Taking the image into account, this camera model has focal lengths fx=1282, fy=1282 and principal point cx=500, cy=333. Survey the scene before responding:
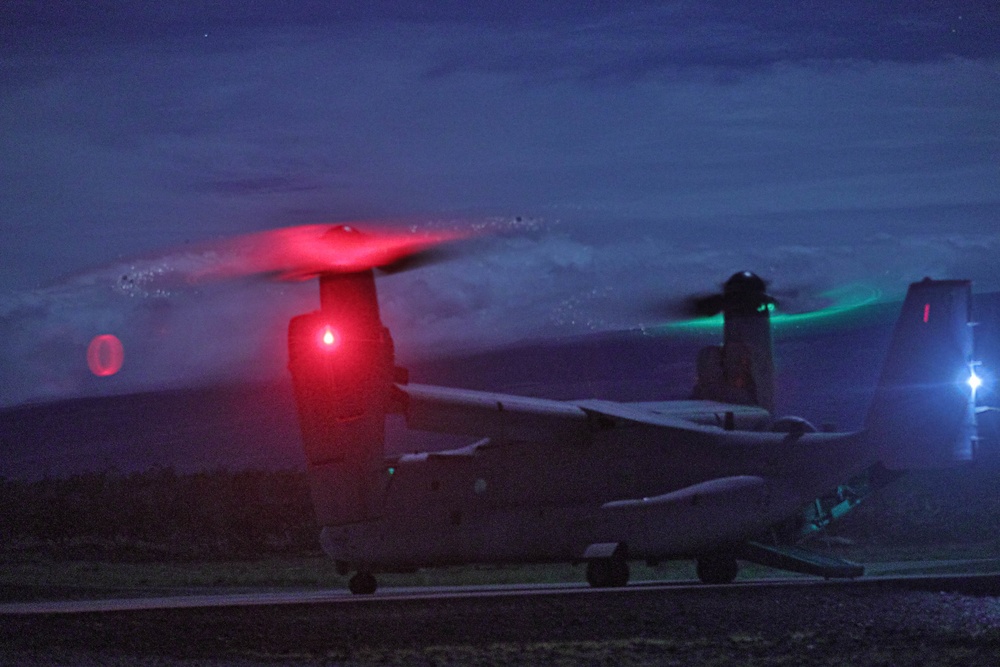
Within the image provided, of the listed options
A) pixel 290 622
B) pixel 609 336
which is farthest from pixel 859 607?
pixel 609 336

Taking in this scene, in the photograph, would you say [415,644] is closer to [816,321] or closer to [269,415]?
[816,321]

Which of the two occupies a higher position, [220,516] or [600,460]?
[220,516]

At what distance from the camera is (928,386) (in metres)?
27.8

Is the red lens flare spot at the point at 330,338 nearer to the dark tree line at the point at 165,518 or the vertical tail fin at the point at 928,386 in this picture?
the vertical tail fin at the point at 928,386

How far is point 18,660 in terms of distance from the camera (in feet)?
68.8

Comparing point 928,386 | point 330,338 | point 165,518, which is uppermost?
point 330,338

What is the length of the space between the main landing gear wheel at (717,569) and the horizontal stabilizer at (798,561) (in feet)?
2.24

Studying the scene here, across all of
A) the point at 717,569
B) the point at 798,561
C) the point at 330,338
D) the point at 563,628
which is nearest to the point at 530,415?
the point at 330,338

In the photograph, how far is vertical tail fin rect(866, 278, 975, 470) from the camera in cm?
2745

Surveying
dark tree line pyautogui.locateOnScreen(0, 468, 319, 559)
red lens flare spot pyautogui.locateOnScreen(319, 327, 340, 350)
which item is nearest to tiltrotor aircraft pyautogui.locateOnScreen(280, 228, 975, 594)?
red lens flare spot pyautogui.locateOnScreen(319, 327, 340, 350)

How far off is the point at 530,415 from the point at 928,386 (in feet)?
28.4

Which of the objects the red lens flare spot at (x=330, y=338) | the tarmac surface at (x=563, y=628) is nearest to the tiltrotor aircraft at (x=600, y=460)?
the red lens flare spot at (x=330, y=338)

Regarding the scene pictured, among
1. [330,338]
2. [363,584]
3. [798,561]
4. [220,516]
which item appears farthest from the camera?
[220,516]

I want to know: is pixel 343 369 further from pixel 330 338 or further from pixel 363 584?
pixel 363 584
